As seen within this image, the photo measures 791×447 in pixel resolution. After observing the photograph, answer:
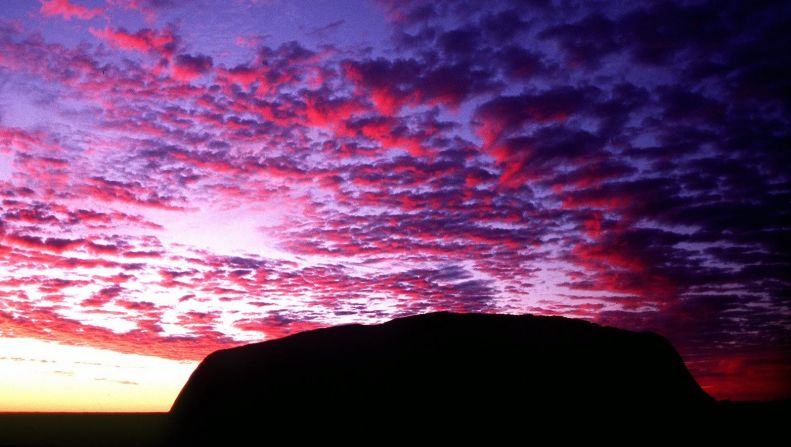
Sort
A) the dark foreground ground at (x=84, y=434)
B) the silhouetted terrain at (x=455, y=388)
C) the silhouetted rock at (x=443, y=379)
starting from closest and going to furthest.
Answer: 1. the silhouetted terrain at (x=455, y=388)
2. the silhouetted rock at (x=443, y=379)
3. the dark foreground ground at (x=84, y=434)

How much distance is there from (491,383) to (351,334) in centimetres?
318

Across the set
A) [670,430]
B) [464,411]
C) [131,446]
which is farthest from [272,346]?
[131,446]

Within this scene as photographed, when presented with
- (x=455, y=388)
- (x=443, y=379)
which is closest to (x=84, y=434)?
(x=443, y=379)

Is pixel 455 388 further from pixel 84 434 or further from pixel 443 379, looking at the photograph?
pixel 84 434

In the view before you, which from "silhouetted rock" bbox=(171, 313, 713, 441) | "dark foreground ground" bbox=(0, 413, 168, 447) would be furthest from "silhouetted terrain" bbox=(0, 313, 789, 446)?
"dark foreground ground" bbox=(0, 413, 168, 447)

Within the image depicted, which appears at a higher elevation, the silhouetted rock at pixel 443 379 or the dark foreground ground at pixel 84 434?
the silhouetted rock at pixel 443 379

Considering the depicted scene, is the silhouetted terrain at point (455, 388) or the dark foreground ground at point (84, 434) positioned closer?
the silhouetted terrain at point (455, 388)

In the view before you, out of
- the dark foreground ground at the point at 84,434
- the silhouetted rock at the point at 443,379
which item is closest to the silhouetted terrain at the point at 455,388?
the silhouetted rock at the point at 443,379

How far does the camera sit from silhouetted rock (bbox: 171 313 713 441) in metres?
8.67

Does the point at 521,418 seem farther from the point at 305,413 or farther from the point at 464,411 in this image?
the point at 305,413

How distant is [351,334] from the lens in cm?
1066

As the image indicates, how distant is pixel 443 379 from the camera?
897 cm

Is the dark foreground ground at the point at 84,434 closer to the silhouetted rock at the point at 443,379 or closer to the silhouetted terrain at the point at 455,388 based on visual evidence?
the silhouetted terrain at the point at 455,388

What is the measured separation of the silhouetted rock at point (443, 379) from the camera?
28.5 ft
